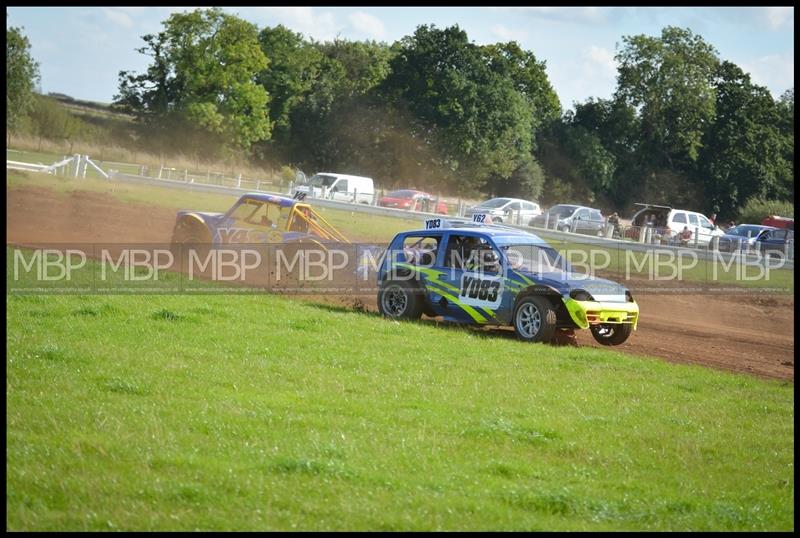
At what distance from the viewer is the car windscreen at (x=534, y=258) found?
1497cm

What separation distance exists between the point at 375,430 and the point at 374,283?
33.3 ft

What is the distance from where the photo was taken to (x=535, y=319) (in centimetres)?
1421

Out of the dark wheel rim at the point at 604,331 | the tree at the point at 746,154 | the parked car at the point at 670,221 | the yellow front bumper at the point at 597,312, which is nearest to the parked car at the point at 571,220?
the parked car at the point at 670,221

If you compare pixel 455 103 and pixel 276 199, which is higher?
pixel 455 103

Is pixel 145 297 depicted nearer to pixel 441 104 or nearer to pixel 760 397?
pixel 760 397

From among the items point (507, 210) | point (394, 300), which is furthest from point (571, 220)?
point (394, 300)

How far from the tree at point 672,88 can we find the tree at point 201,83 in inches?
972

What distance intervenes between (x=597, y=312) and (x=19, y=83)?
31.1 metres

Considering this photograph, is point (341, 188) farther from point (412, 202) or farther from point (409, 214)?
point (409, 214)

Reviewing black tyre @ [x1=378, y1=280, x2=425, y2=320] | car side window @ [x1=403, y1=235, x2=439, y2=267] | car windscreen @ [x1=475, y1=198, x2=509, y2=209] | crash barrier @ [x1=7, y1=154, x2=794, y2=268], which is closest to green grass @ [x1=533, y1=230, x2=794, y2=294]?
crash barrier @ [x1=7, y1=154, x2=794, y2=268]

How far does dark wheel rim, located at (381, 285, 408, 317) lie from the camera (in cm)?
1576

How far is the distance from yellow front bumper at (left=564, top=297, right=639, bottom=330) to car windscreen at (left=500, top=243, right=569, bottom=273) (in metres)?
1.00

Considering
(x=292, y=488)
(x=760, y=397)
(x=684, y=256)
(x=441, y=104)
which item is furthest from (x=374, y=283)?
(x=441, y=104)

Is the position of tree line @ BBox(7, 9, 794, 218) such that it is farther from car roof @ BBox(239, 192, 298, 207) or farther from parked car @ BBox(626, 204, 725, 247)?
car roof @ BBox(239, 192, 298, 207)
